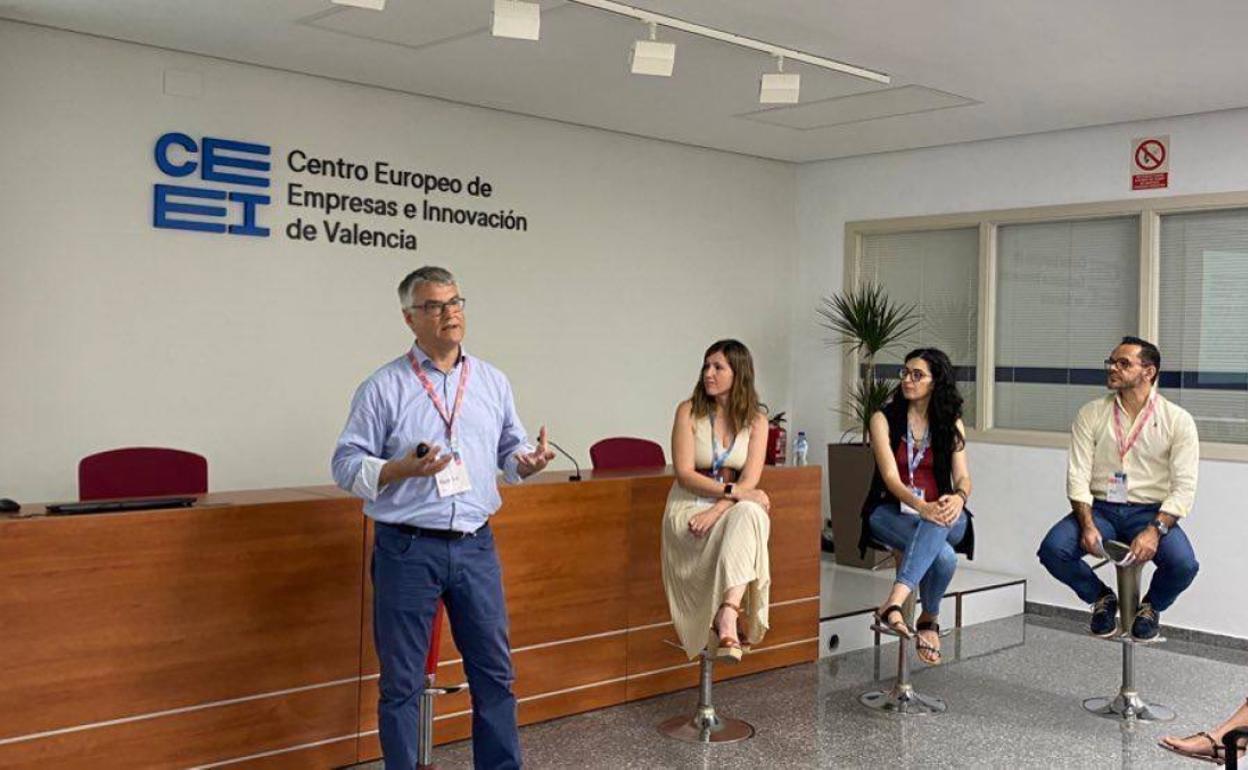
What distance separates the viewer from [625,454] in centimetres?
620

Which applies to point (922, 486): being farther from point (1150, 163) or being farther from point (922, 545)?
point (1150, 163)

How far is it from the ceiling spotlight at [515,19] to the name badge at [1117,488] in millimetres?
3264

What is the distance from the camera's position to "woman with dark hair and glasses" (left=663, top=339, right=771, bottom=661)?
→ 4750 mm

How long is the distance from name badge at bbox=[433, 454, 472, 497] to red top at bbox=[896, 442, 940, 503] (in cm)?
233

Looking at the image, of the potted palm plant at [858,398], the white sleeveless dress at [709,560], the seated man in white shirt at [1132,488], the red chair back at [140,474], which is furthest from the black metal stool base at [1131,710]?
the red chair back at [140,474]

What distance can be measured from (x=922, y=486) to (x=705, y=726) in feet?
4.69

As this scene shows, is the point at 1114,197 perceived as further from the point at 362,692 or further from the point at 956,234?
the point at 362,692

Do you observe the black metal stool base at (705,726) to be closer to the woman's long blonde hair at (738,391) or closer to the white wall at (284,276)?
the woman's long blonde hair at (738,391)

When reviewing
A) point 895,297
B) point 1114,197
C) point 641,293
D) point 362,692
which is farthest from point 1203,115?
point 362,692

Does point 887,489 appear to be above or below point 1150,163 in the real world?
below

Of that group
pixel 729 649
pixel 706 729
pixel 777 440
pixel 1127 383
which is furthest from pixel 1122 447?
pixel 777 440

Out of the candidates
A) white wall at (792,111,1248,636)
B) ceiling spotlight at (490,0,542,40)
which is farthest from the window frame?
ceiling spotlight at (490,0,542,40)

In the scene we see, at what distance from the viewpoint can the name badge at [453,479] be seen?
3754mm

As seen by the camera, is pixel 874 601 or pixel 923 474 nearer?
pixel 923 474
